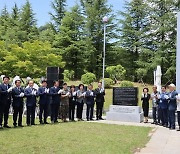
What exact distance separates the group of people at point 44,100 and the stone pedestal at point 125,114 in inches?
24.2

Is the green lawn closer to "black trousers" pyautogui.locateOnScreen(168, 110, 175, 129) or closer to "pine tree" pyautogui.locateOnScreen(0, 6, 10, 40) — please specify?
"black trousers" pyautogui.locateOnScreen(168, 110, 175, 129)

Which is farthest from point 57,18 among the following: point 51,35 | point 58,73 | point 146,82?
point 58,73

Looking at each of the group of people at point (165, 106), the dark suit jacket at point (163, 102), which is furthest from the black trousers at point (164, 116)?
the dark suit jacket at point (163, 102)

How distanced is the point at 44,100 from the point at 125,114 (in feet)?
13.6

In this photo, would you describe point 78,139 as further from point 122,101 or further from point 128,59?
point 128,59

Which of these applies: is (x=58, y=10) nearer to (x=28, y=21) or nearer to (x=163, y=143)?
(x=28, y=21)

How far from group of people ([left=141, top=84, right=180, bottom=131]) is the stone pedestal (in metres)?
0.30

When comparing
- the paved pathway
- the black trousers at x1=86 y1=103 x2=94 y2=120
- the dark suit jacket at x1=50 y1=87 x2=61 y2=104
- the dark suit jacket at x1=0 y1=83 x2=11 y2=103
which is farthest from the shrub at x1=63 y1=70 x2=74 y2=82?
the dark suit jacket at x1=0 y1=83 x2=11 y2=103

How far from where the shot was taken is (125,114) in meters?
14.6

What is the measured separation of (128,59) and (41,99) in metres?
29.1

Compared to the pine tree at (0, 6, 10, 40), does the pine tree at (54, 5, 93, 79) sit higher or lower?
Answer: lower

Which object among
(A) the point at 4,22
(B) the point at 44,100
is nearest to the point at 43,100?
(B) the point at 44,100

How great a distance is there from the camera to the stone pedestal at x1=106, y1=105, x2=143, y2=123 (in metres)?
14.4

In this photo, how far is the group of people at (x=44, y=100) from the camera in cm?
1069
